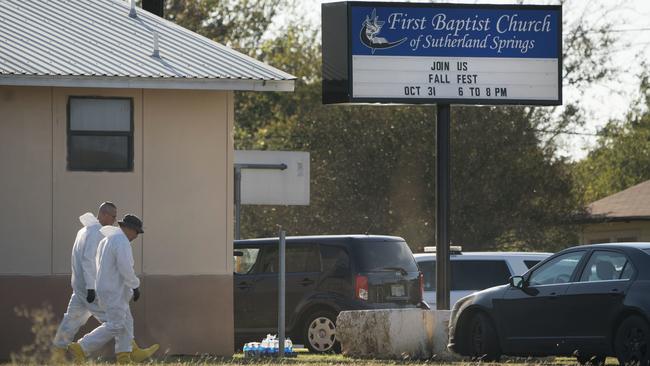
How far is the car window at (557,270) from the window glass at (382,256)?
4026 mm

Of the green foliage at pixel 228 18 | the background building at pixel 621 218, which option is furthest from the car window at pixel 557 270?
the green foliage at pixel 228 18

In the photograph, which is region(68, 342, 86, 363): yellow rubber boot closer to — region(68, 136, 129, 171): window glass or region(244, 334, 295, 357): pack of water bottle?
region(68, 136, 129, 171): window glass

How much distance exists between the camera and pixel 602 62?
4788 cm

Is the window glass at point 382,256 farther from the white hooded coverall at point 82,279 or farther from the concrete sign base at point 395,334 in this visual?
the white hooded coverall at point 82,279

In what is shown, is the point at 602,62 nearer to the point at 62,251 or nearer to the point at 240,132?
the point at 240,132

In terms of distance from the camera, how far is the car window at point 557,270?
17.1 meters

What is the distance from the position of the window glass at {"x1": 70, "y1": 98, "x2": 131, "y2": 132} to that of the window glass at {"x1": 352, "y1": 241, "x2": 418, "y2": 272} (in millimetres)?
4258

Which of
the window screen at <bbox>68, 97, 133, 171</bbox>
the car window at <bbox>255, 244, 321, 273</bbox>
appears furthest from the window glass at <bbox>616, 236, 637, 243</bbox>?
the window screen at <bbox>68, 97, 133, 171</bbox>

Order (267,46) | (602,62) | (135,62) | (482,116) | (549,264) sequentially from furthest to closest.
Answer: (267,46)
(602,62)
(482,116)
(135,62)
(549,264)

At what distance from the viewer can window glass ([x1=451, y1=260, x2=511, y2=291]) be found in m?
23.7

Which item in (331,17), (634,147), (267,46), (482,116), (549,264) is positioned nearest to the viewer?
(549,264)

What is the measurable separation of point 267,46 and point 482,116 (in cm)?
1129

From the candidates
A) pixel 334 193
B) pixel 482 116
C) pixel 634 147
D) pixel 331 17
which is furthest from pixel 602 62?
pixel 331 17

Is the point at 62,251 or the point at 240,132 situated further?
the point at 240,132
